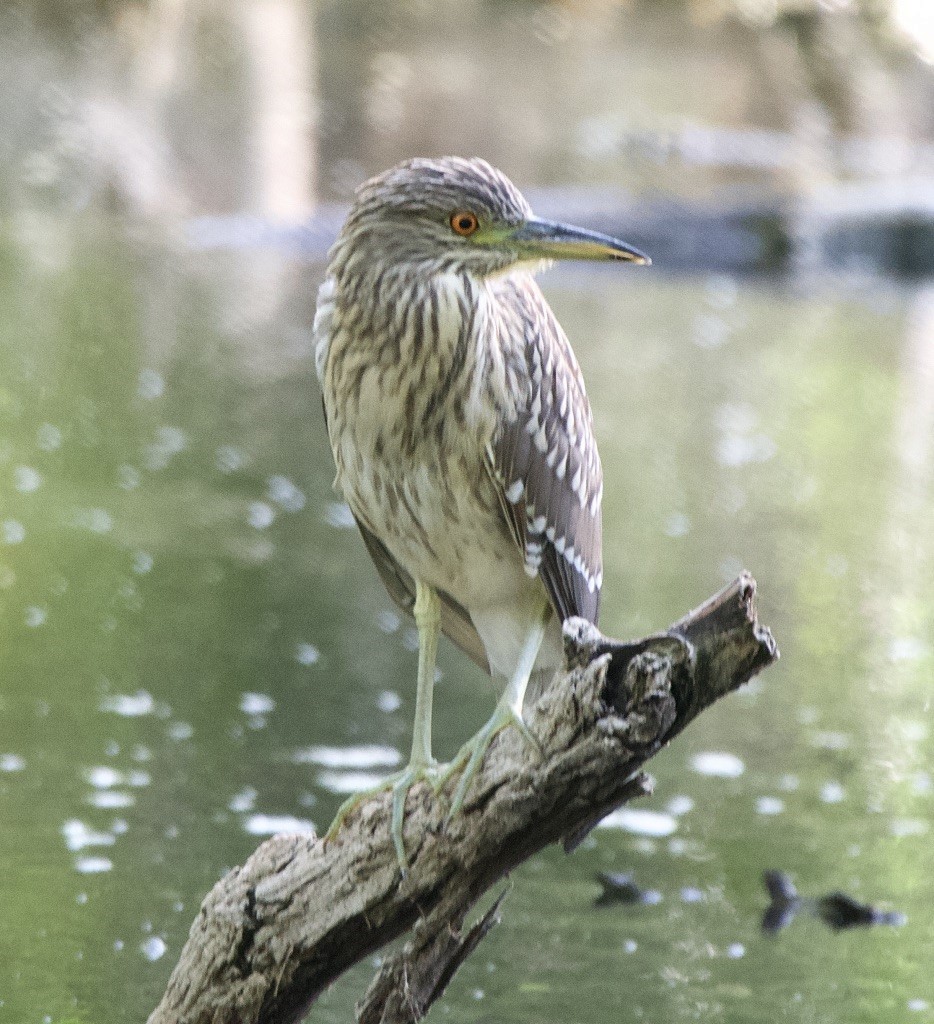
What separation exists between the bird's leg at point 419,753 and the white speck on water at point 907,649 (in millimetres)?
3975

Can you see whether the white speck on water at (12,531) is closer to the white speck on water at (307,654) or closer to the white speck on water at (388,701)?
the white speck on water at (307,654)

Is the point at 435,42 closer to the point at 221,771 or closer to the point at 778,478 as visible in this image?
the point at 778,478

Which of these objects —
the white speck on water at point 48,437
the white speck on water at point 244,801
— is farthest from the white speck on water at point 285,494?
the white speck on water at point 244,801

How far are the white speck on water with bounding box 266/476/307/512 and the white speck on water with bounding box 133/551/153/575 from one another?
3.50ft

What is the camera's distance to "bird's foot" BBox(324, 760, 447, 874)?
3.11 m

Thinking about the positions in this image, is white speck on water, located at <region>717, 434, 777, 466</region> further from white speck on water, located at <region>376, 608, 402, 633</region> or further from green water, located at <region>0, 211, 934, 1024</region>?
white speck on water, located at <region>376, 608, 402, 633</region>

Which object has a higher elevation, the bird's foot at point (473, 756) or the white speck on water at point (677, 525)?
the bird's foot at point (473, 756)

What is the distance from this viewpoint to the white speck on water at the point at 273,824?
17.0 feet

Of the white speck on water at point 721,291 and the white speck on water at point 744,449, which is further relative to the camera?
the white speck on water at point 721,291

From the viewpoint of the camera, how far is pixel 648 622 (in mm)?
7117

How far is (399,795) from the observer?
3.16 m

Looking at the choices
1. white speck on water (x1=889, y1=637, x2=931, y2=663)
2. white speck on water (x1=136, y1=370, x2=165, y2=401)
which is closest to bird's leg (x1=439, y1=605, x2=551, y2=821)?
white speck on water (x1=889, y1=637, x2=931, y2=663)

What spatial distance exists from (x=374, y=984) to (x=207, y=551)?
486 cm

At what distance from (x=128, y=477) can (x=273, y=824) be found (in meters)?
4.19
